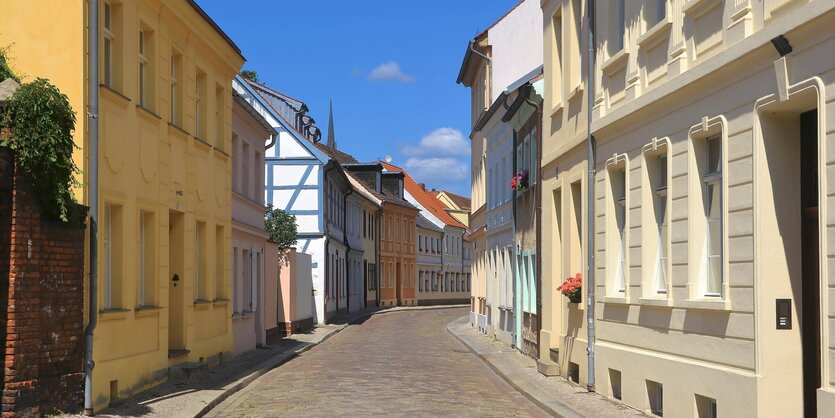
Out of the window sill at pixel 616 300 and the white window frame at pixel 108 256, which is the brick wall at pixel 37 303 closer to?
the white window frame at pixel 108 256

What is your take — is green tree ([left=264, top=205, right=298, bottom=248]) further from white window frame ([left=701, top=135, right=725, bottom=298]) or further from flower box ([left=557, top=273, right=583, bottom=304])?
white window frame ([left=701, top=135, right=725, bottom=298])

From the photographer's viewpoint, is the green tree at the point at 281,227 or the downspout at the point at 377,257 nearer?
the green tree at the point at 281,227

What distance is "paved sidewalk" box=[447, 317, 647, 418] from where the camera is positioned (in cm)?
1314

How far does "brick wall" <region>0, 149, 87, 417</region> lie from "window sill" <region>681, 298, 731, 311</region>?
6.80 m

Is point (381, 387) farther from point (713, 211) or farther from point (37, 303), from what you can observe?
point (713, 211)

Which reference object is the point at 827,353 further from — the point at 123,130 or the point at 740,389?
the point at 123,130

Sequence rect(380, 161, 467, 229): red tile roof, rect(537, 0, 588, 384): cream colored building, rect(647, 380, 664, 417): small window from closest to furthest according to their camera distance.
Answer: rect(647, 380, 664, 417): small window
rect(537, 0, 588, 384): cream colored building
rect(380, 161, 467, 229): red tile roof

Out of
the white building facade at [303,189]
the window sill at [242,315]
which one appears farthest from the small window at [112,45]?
the white building facade at [303,189]

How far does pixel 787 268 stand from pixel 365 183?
51889mm

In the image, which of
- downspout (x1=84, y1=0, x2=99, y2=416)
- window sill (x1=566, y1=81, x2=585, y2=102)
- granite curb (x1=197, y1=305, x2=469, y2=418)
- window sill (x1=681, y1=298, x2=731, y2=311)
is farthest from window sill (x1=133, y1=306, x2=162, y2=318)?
window sill (x1=681, y1=298, x2=731, y2=311)

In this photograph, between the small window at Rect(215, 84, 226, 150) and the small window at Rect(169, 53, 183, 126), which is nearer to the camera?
the small window at Rect(169, 53, 183, 126)

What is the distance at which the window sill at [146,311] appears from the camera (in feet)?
48.1

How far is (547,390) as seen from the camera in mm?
15898

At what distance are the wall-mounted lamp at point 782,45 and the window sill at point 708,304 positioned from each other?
8.40 feet
